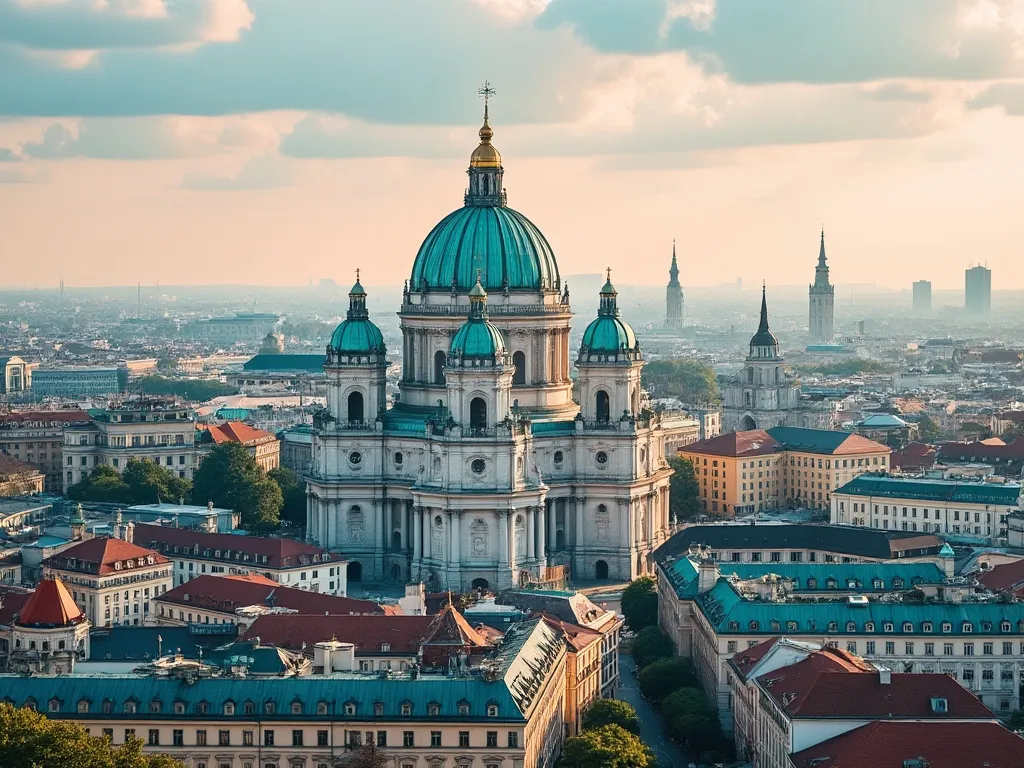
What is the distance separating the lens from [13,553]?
478 ft

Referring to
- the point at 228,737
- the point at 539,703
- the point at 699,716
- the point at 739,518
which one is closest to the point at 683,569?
the point at 699,716

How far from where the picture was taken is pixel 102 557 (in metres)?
136

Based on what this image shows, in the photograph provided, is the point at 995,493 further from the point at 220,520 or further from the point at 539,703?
the point at 539,703

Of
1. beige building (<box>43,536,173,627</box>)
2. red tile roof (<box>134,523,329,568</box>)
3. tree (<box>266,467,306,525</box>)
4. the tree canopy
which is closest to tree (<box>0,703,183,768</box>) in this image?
beige building (<box>43,536,173,627</box>)

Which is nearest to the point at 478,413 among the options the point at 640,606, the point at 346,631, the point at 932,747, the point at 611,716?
the point at 640,606

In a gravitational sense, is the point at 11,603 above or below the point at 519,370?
below

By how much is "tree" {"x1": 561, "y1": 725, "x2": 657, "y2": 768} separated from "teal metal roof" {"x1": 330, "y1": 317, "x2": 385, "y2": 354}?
62034 mm

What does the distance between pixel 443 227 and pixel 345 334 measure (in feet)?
35.2

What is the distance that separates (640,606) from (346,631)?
33026 millimetres

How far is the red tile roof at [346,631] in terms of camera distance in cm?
11019

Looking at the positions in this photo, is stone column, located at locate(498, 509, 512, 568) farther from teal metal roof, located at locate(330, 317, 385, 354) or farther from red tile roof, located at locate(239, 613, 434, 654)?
red tile roof, located at locate(239, 613, 434, 654)

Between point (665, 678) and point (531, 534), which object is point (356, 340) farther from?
point (665, 678)

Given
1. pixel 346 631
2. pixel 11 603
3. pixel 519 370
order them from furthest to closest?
1. pixel 519 370
2. pixel 11 603
3. pixel 346 631

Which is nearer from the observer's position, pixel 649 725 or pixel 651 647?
pixel 649 725
